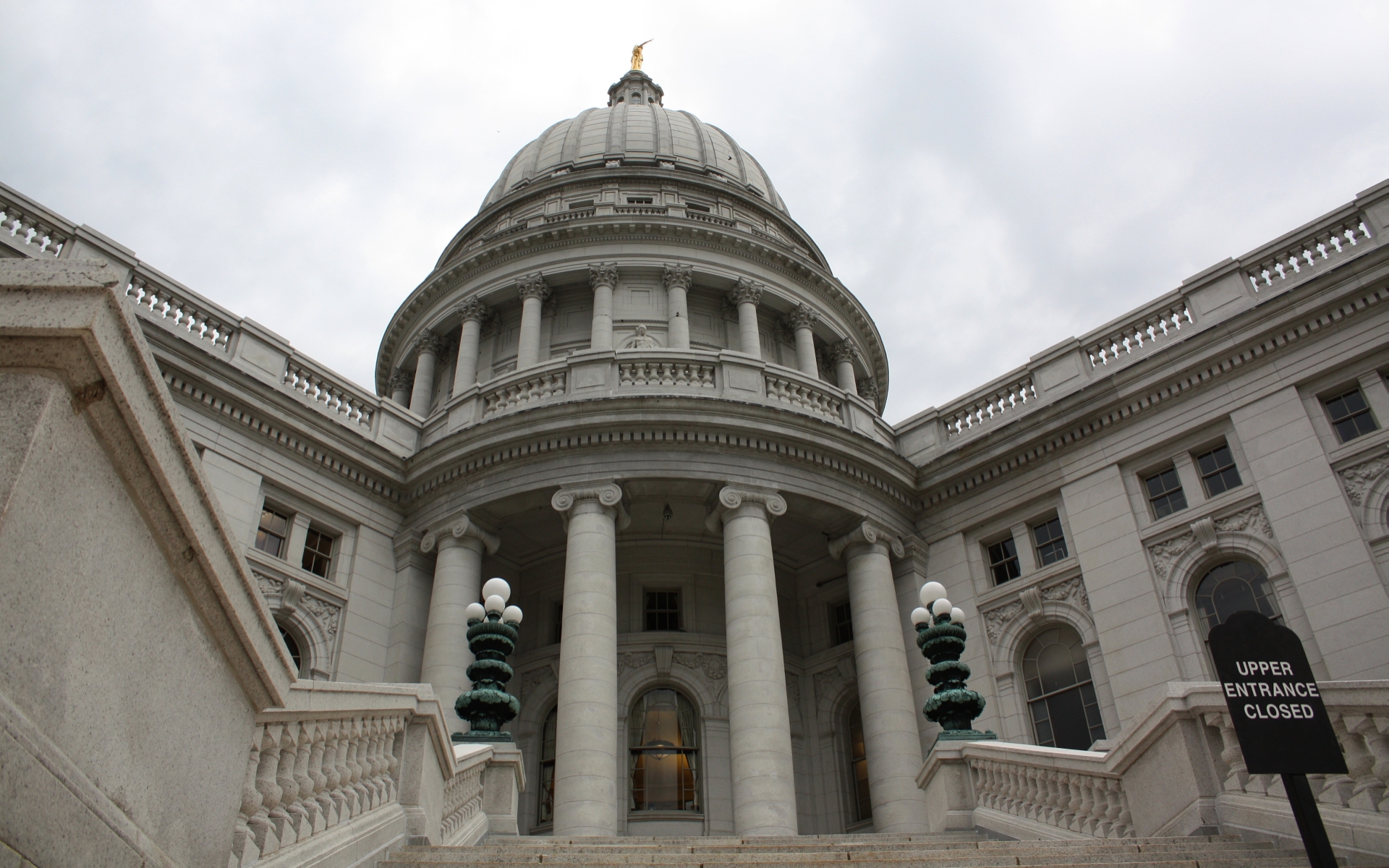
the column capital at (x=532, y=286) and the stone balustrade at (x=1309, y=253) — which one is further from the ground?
the column capital at (x=532, y=286)

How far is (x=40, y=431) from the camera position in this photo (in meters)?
3.67

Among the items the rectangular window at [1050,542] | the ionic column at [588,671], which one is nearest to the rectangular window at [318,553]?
the ionic column at [588,671]

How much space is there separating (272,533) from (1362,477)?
20225 mm

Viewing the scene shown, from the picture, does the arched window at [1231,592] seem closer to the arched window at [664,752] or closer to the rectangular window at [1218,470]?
the rectangular window at [1218,470]

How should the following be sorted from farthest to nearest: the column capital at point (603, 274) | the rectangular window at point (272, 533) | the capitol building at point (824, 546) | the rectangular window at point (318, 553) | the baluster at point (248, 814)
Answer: the column capital at point (603, 274)
the rectangular window at point (318, 553)
the rectangular window at point (272, 533)
the capitol building at point (824, 546)
the baluster at point (248, 814)

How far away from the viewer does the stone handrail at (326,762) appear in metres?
5.68

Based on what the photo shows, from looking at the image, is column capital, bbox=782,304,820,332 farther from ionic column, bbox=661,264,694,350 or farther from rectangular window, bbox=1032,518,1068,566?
rectangular window, bbox=1032,518,1068,566

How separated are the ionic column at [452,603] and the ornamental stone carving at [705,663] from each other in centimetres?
487

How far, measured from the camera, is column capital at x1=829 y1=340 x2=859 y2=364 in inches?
1473

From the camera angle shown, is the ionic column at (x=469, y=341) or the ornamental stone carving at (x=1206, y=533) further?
the ionic column at (x=469, y=341)

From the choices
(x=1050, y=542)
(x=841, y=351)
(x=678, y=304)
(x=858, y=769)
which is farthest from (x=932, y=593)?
(x=841, y=351)

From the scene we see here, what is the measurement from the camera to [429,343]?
119ft

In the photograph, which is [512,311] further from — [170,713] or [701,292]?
[170,713]

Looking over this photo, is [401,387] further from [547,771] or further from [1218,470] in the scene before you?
[1218,470]
